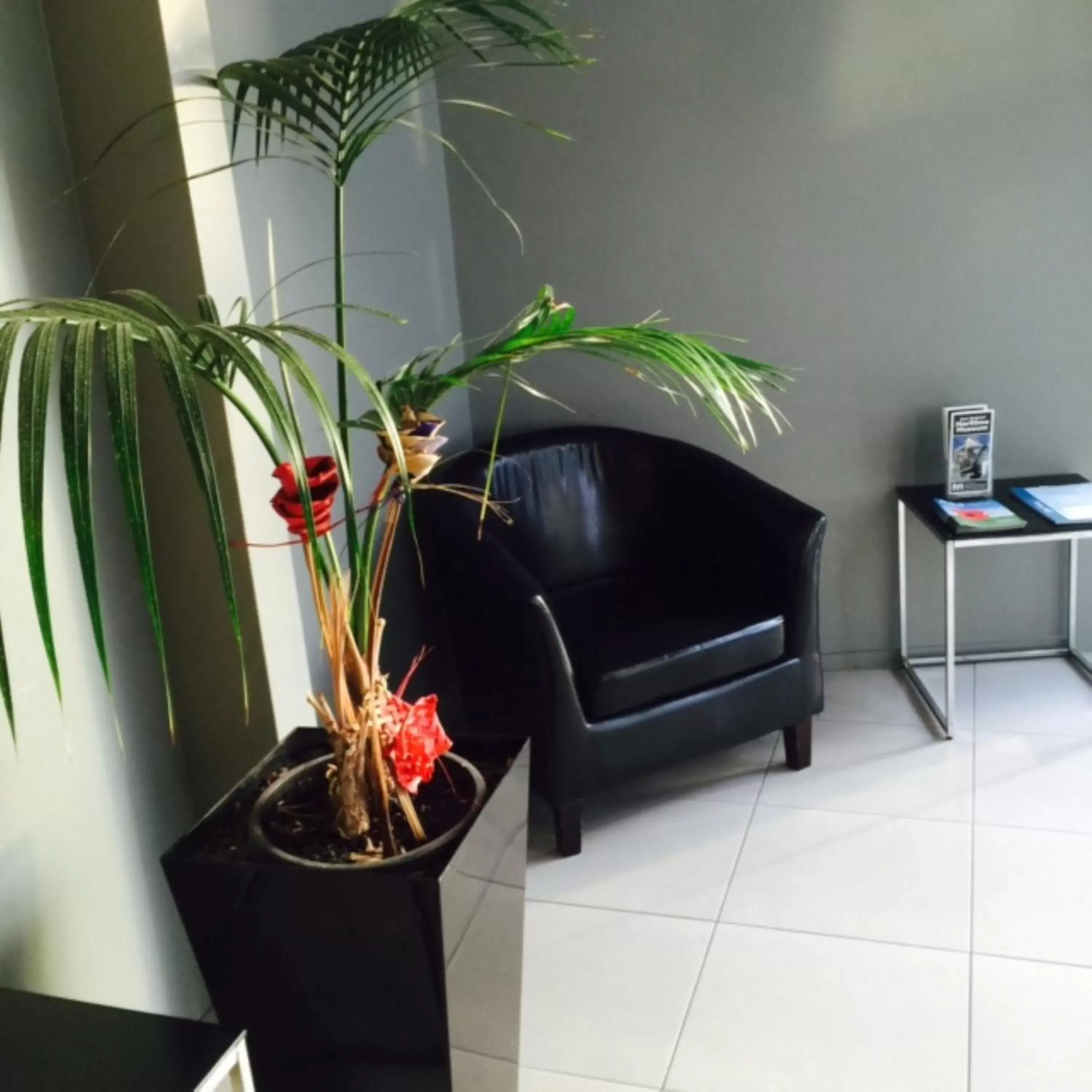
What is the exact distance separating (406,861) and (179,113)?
1.12 metres

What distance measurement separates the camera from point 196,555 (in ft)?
5.96

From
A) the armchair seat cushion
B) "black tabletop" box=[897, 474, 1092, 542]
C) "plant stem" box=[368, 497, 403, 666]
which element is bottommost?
the armchair seat cushion

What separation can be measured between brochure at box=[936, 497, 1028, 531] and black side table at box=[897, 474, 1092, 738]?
14 mm

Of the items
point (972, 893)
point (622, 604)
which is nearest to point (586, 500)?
point (622, 604)

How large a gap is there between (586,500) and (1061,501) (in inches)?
49.6

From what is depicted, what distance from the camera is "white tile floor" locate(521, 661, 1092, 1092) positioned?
1.90m

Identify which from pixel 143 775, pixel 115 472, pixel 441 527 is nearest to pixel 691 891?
pixel 441 527

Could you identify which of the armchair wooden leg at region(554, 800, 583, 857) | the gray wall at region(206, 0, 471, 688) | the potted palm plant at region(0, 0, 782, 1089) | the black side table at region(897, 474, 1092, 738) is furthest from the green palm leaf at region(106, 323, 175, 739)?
the black side table at region(897, 474, 1092, 738)

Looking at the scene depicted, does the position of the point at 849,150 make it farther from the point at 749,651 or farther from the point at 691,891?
the point at 691,891

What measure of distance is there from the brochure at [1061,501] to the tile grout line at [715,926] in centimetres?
93

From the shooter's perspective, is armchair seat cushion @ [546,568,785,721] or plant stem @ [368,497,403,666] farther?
armchair seat cushion @ [546,568,785,721]

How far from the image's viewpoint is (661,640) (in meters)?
2.56

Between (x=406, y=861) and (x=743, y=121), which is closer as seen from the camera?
(x=406, y=861)

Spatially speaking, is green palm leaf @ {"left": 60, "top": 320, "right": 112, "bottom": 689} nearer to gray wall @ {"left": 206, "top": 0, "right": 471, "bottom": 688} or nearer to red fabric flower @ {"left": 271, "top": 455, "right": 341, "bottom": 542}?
red fabric flower @ {"left": 271, "top": 455, "right": 341, "bottom": 542}
